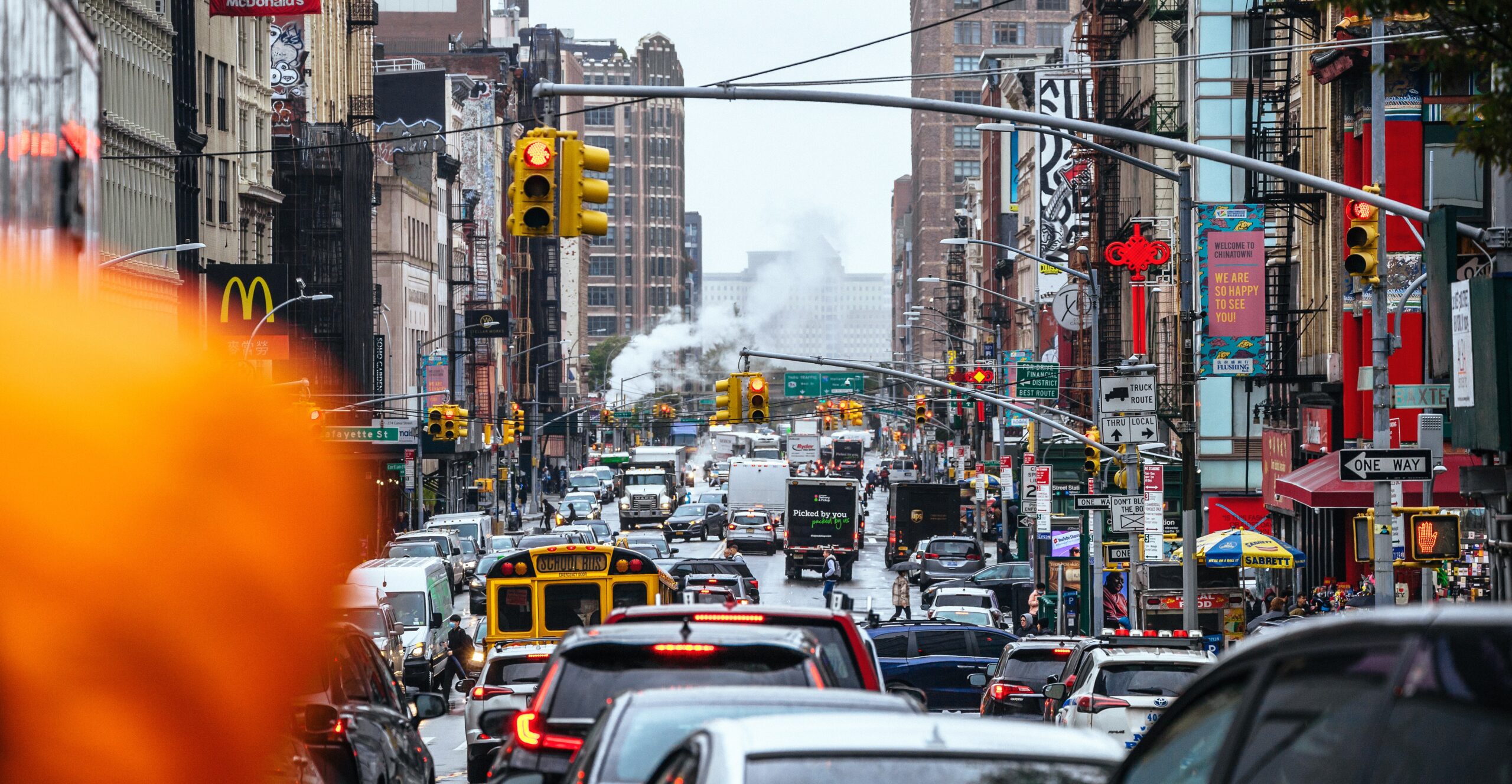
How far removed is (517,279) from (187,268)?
73.2 meters

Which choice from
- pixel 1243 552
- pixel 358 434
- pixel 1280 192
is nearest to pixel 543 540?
pixel 358 434

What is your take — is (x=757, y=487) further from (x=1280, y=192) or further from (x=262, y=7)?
(x=1280, y=192)

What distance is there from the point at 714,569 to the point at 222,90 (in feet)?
100

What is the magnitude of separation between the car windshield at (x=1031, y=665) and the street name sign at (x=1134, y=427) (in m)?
7.40

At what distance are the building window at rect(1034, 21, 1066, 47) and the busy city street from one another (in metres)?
68.4

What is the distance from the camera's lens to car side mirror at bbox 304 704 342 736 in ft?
37.2

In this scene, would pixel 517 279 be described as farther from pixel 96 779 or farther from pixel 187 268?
pixel 96 779

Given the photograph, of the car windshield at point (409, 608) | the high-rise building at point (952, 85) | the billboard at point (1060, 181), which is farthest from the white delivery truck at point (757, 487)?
the high-rise building at point (952, 85)

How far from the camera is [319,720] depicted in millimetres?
11367

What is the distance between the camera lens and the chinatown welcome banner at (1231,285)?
1246 inches

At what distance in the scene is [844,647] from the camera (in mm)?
10227

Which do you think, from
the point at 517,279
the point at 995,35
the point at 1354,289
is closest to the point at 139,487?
the point at 1354,289

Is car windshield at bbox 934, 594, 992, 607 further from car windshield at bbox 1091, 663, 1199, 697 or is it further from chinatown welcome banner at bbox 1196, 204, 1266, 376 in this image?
car windshield at bbox 1091, 663, 1199, 697

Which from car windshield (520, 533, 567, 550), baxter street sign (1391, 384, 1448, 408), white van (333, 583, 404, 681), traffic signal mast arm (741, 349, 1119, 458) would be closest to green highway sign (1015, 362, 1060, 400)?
traffic signal mast arm (741, 349, 1119, 458)
